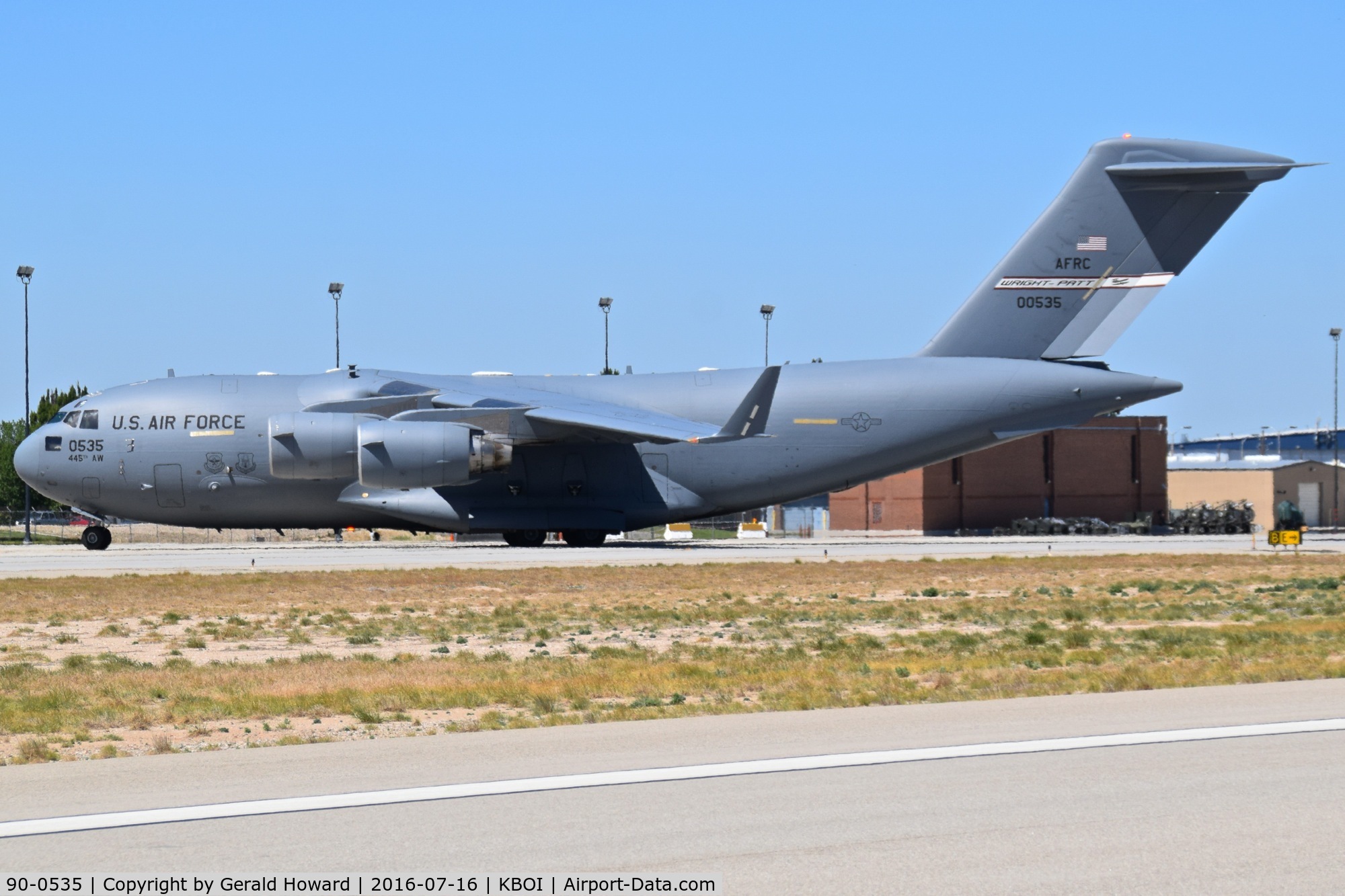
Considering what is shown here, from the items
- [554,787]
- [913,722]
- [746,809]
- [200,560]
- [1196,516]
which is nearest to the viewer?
[746,809]

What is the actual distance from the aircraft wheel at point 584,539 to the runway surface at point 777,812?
95.7 feet

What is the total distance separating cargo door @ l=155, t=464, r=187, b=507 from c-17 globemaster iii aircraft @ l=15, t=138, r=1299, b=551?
2.1 inches

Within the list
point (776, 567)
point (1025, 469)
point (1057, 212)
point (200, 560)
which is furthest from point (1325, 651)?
point (1025, 469)

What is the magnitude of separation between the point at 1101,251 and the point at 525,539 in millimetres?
17151

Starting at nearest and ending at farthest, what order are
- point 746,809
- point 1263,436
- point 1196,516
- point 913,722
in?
point 746,809 → point 913,722 → point 1196,516 → point 1263,436

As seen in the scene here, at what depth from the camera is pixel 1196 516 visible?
206 feet

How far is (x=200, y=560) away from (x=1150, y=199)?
25.7 metres

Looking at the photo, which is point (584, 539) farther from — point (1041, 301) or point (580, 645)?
point (580, 645)

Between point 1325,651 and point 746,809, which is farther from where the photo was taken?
point 1325,651

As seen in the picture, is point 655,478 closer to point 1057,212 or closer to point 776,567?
point 776,567

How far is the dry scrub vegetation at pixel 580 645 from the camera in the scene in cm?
1174

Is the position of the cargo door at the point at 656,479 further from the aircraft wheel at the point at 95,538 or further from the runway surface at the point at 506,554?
the aircraft wheel at the point at 95,538

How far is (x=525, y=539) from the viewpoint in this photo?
39531 mm

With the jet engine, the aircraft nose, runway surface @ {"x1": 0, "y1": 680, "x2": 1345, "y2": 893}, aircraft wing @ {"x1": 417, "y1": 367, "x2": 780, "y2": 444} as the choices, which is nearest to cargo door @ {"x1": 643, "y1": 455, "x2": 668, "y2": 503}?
aircraft wing @ {"x1": 417, "y1": 367, "x2": 780, "y2": 444}
